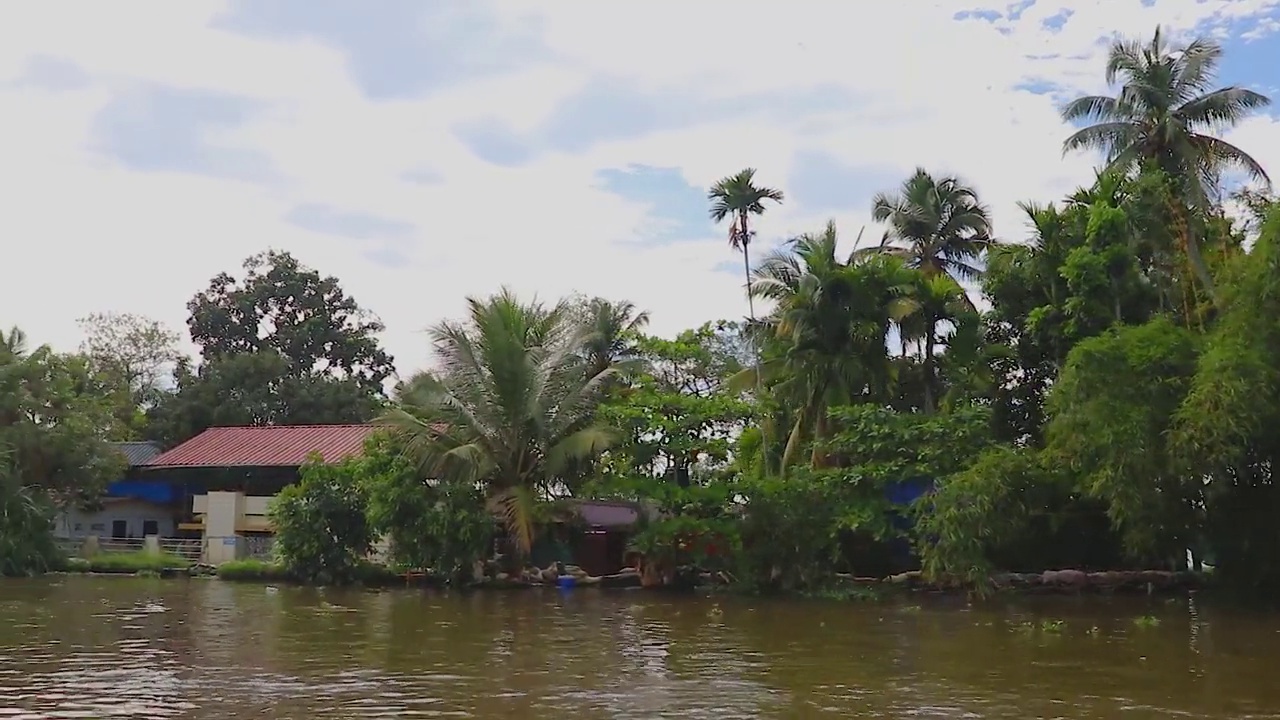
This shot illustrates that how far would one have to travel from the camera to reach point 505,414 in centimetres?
2272

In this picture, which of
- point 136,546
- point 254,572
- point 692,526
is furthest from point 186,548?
point 692,526

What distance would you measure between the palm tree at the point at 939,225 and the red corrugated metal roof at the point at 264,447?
1381 cm

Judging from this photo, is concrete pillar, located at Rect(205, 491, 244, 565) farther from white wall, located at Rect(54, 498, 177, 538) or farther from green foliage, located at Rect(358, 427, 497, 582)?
green foliage, located at Rect(358, 427, 497, 582)

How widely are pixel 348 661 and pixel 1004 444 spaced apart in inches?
509

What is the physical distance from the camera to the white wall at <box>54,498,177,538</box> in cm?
3219

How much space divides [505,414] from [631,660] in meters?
11.1

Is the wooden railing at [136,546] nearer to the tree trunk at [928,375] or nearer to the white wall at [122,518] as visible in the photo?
the white wall at [122,518]

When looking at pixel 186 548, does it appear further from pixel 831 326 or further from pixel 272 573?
pixel 831 326

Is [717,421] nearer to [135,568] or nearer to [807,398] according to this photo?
[807,398]

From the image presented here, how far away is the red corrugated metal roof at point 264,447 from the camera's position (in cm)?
2986

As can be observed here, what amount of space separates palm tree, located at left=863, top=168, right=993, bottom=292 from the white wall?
Result: 2078 cm

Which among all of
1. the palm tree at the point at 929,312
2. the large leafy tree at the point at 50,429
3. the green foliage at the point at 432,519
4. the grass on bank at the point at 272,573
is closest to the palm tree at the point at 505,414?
the green foliage at the point at 432,519

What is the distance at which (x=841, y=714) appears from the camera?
8.71 metres

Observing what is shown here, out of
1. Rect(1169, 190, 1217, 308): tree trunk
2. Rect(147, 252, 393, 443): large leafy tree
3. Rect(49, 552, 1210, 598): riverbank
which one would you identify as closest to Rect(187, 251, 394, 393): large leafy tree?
Rect(147, 252, 393, 443): large leafy tree
